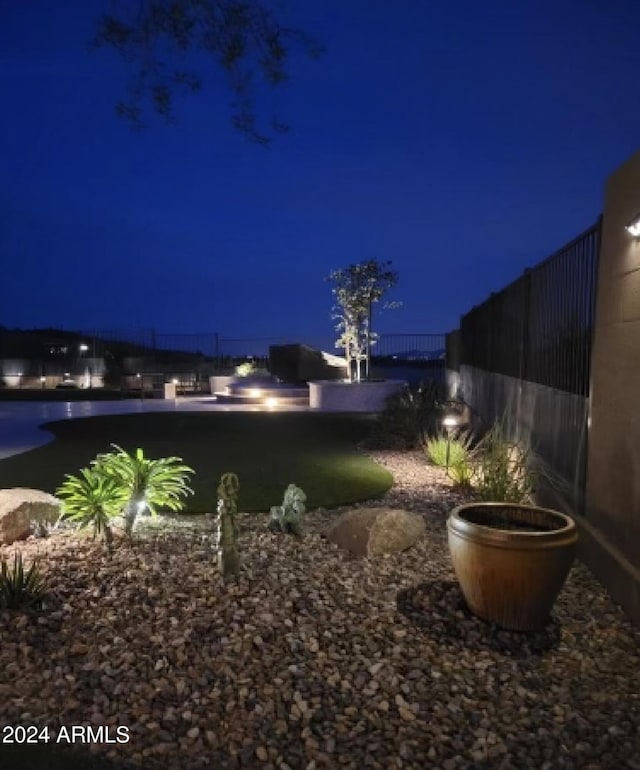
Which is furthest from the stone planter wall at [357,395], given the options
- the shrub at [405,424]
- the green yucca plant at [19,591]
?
the green yucca plant at [19,591]

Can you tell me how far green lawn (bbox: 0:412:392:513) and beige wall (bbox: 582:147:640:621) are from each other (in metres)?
2.66

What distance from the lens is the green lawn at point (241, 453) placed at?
695 cm

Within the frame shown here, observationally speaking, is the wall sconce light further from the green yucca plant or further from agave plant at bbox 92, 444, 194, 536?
the green yucca plant

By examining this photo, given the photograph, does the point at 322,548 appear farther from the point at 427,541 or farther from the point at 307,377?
the point at 307,377

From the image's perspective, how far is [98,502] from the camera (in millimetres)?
4469

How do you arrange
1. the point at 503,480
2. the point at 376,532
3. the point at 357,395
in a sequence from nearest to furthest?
the point at 376,532
the point at 503,480
the point at 357,395

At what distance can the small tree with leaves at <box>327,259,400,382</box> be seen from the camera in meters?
18.5

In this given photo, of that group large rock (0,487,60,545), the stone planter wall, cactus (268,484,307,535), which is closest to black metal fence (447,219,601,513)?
cactus (268,484,307,535)

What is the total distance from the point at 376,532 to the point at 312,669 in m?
1.71

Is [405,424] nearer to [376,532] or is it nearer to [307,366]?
[376,532]

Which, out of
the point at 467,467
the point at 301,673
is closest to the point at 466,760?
the point at 301,673

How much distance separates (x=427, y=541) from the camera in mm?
4926

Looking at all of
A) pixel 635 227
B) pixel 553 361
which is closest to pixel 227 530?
pixel 635 227

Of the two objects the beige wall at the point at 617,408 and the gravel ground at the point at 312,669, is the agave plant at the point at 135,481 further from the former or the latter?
the beige wall at the point at 617,408
